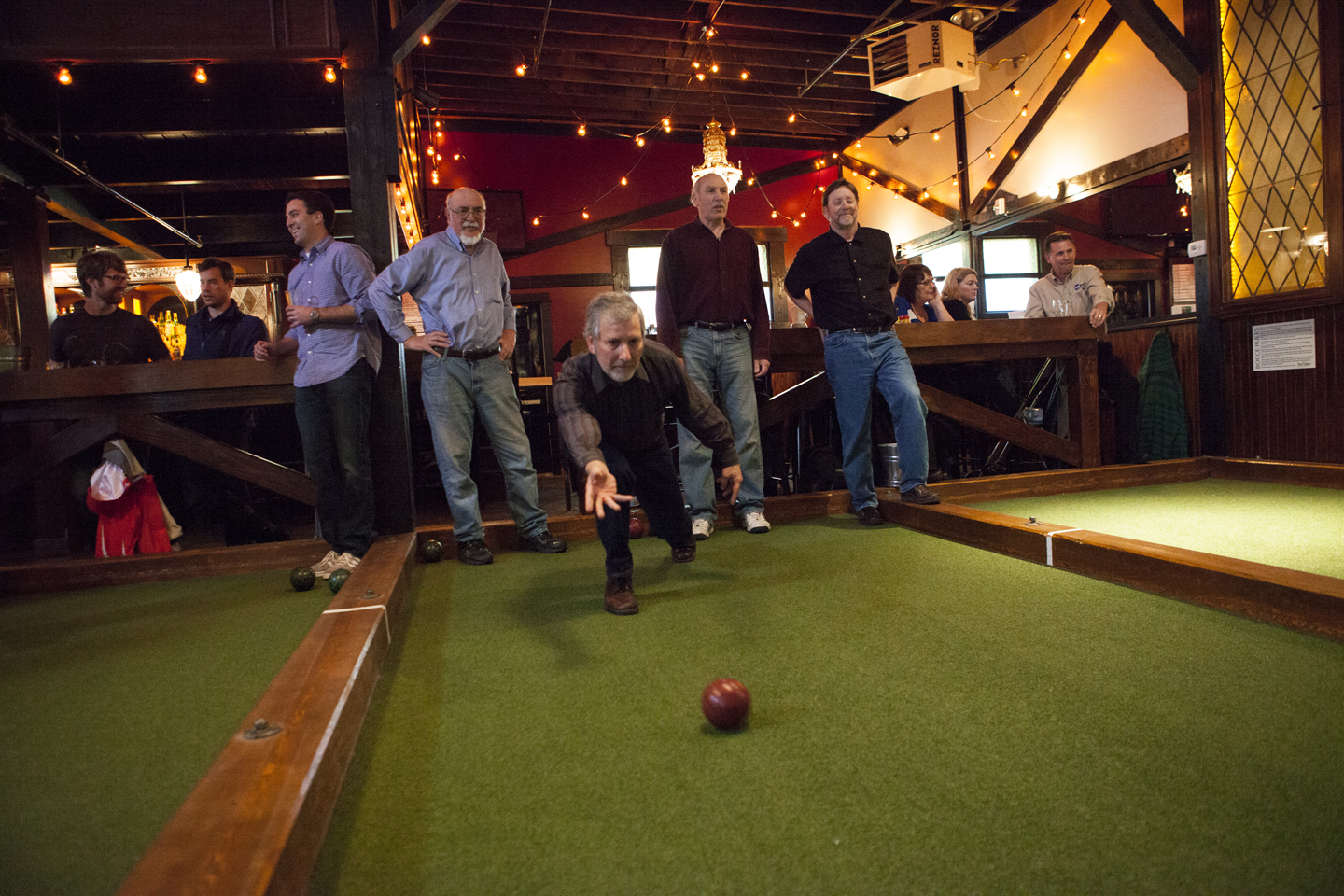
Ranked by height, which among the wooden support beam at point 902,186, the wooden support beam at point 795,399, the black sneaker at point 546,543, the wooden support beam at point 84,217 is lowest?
the black sneaker at point 546,543

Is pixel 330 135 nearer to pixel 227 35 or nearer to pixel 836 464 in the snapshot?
pixel 227 35

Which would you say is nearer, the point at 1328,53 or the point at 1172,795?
the point at 1172,795

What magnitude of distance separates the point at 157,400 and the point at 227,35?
1813mm

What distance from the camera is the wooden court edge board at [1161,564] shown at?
79.3 inches

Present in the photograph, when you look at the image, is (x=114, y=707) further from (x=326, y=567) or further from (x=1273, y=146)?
(x=1273, y=146)

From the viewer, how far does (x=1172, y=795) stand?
125 cm

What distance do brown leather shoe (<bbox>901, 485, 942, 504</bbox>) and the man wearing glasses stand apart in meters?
4.01

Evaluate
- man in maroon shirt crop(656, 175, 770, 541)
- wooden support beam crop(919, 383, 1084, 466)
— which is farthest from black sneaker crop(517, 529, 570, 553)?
wooden support beam crop(919, 383, 1084, 466)

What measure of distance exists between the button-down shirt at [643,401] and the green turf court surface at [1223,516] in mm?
1724

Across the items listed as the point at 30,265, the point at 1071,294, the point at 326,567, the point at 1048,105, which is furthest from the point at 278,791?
the point at 1048,105

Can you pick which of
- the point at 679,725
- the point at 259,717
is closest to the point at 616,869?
the point at 679,725

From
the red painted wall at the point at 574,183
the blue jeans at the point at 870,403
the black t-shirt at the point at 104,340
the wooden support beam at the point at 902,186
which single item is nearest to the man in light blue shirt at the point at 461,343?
the blue jeans at the point at 870,403

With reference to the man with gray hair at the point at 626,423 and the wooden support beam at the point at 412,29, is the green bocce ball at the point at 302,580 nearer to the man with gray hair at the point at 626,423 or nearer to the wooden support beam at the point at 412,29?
the man with gray hair at the point at 626,423

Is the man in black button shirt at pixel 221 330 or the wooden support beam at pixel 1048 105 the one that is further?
the wooden support beam at pixel 1048 105
